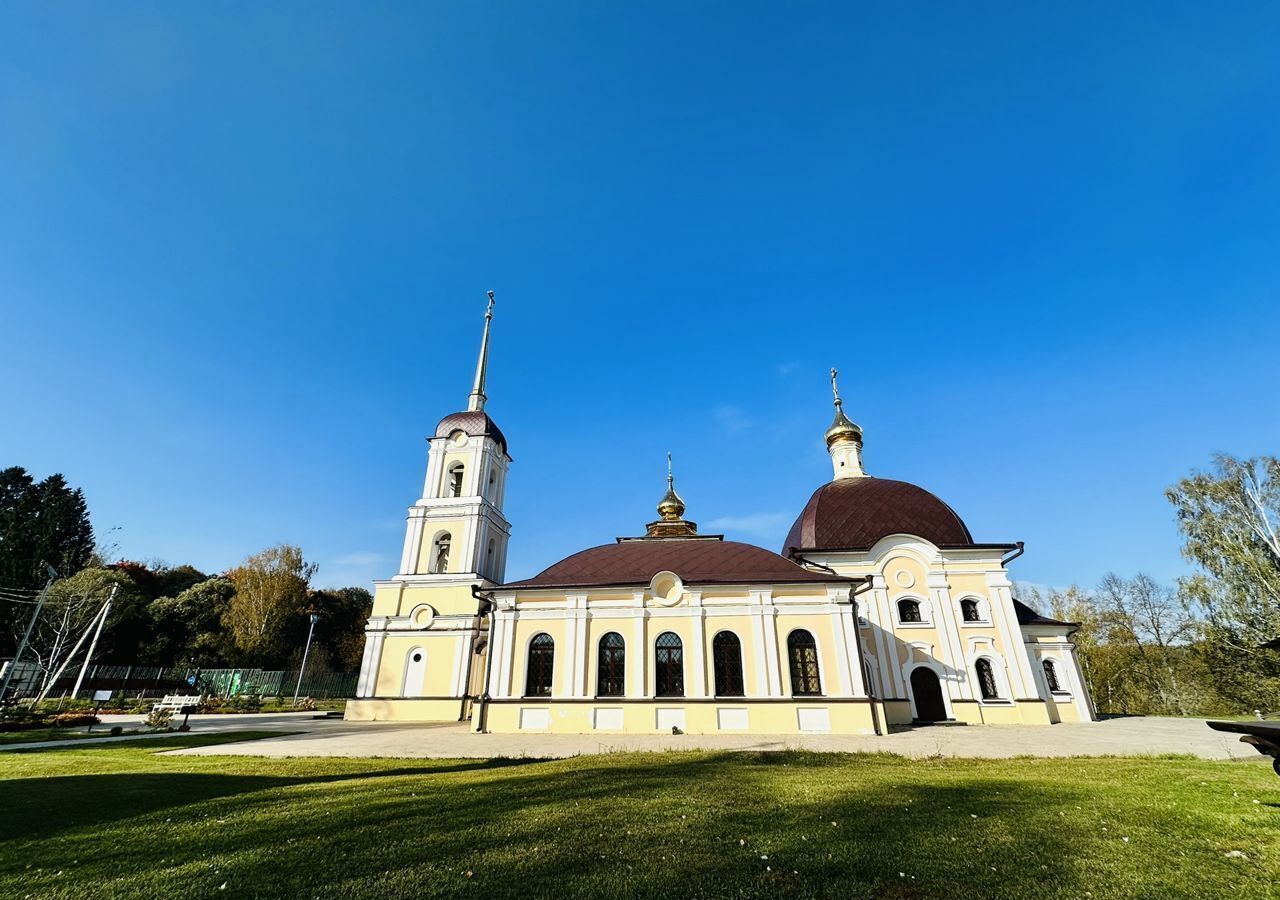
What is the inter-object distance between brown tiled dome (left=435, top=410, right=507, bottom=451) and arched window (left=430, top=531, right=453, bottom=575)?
591cm

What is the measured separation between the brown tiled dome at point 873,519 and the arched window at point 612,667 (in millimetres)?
9990

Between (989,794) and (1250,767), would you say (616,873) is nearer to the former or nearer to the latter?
(989,794)

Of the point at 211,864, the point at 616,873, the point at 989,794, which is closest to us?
the point at 616,873

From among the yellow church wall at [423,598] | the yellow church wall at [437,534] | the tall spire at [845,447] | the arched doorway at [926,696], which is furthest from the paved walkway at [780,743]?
the tall spire at [845,447]

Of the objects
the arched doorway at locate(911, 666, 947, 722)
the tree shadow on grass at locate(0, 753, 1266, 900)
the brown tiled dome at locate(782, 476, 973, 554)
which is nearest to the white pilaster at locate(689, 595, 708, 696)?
the brown tiled dome at locate(782, 476, 973, 554)

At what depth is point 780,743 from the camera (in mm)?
15422

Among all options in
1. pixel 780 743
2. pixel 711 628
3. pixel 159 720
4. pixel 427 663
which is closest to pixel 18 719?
pixel 159 720

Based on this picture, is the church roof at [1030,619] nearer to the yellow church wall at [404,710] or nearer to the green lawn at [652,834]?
the green lawn at [652,834]

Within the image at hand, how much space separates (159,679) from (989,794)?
171 ft

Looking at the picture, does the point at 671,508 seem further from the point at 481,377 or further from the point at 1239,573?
the point at 1239,573

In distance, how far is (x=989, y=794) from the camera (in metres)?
7.38

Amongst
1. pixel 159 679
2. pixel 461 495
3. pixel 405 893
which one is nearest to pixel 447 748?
pixel 405 893

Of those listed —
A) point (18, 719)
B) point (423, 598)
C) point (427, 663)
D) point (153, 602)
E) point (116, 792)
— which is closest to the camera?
point (116, 792)

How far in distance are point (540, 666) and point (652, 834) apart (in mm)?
16008
